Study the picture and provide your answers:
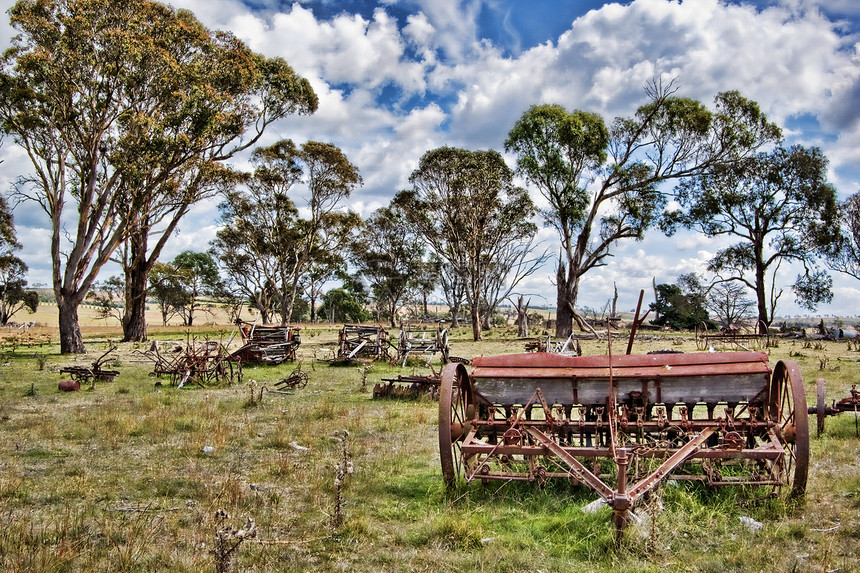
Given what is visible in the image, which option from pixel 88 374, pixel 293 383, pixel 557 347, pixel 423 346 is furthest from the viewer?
pixel 423 346

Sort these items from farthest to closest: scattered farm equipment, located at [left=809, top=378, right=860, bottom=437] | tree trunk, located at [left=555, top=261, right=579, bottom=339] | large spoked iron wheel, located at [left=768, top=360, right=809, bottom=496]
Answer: tree trunk, located at [left=555, top=261, right=579, bottom=339] < scattered farm equipment, located at [left=809, top=378, right=860, bottom=437] < large spoked iron wheel, located at [left=768, top=360, right=809, bottom=496]

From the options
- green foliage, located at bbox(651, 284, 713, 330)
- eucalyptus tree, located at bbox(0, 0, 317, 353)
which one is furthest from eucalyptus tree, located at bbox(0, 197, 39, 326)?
green foliage, located at bbox(651, 284, 713, 330)

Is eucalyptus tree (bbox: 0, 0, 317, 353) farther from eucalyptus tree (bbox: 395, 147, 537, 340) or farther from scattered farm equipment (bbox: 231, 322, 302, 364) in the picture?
eucalyptus tree (bbox: 395, 147, 537, 340)

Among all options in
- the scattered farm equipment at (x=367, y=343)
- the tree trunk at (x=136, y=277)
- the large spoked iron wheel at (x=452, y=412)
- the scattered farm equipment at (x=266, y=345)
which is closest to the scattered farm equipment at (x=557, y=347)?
the large spoked iron wheel at (x=452, y=412)

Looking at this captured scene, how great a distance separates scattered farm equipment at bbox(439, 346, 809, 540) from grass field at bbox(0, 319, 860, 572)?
1.20 ft

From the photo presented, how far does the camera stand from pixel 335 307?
72438 millimetres

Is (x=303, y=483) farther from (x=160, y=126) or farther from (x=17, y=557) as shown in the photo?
(x=160, y=126)

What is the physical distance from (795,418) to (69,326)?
83.0 ft

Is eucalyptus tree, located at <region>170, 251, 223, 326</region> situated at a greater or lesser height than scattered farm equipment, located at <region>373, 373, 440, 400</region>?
greater

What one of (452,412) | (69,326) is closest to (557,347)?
(452,412)

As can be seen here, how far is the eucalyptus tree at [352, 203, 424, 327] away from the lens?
1993 inches

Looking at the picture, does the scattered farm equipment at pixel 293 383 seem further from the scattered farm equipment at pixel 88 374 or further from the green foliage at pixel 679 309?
the green foliage at pixel 679 309

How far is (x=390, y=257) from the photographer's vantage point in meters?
53.7

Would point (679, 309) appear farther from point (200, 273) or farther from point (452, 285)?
point (200, 273)
